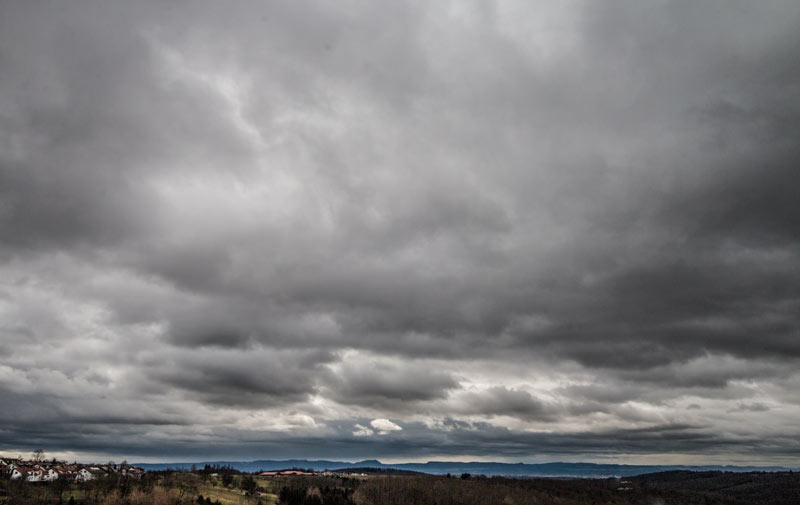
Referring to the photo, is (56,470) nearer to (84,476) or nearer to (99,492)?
(84,476)

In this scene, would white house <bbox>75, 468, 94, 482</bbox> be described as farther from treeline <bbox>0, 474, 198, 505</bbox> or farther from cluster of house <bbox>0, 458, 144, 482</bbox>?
treeline <bbox>0, 474, 198, 505</bbox>

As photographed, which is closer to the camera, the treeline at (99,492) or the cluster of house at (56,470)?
the treeline at (99,492)

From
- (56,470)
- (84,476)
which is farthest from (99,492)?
(56,470)

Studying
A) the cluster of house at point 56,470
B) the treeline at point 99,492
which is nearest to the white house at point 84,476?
the cluster of house at point 56,470

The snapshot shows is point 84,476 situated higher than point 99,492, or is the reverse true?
point 99,492

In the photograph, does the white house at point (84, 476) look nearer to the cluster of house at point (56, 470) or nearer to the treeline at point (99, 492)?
the cluster of house at point (56, 470)

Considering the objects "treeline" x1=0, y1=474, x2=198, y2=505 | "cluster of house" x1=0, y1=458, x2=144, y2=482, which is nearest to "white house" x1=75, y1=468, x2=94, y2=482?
"cluster of house" x1=0, y1=458, x2=144, y2=482

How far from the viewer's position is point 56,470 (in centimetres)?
14950

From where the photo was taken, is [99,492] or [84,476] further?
[84,476]

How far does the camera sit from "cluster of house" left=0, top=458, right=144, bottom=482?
132 meters

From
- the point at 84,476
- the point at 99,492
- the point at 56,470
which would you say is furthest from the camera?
the point at 56,470

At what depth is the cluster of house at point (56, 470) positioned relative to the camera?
132 metres

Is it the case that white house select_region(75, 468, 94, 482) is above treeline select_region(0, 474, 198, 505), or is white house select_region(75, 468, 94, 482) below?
below

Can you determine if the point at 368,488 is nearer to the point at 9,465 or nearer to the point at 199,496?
the point at 199,496
